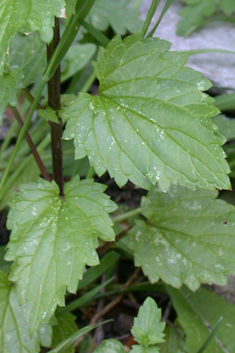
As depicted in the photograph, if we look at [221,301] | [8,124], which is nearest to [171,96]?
[221,301]

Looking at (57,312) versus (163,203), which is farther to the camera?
(163,203)

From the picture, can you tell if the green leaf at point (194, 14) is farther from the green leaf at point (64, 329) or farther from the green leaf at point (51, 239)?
the green leaf at point (64, 329)

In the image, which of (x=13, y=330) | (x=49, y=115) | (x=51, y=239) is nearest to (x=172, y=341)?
(x=13, y=330)

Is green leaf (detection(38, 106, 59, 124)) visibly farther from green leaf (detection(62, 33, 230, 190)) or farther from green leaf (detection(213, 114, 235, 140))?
green leaf (detection(213, 114, 235, 140))

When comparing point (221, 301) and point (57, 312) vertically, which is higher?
point (221, 301)

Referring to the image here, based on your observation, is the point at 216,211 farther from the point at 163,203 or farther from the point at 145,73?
the point at 145,73

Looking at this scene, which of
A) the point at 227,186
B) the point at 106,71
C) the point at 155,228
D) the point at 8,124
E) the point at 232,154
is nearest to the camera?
the point at 227,186

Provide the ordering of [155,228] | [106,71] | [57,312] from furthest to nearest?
1. [155,228]
2. [57,312]
3. [106,71]
